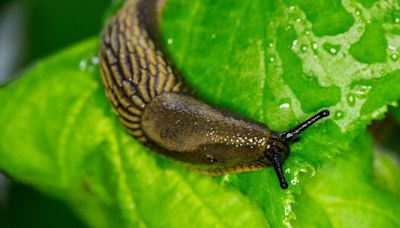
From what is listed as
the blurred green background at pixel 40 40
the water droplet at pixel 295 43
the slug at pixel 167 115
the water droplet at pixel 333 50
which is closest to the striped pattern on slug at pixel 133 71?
the slug at pixel 167 115

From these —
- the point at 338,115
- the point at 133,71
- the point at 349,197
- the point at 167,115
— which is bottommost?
the point at 349,197

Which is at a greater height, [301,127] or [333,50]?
[333,50]

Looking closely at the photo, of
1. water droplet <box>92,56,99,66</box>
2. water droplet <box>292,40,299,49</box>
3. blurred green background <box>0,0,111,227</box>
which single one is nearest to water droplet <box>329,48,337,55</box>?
water droplet <box>292,40,299,49</box>

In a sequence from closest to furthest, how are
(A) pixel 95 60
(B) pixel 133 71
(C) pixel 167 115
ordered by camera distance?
(C) pixel 167 115
(B) pixel 133 71
(A) pixel 95 60

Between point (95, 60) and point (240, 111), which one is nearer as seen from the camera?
point (240, 111)

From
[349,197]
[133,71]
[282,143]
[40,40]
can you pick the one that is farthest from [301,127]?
[40,40]

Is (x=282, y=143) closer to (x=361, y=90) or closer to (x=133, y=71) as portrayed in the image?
(x=361, y=90)

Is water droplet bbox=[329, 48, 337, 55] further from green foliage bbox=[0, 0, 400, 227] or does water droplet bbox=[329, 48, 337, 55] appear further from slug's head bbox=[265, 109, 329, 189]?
slug's head bbox=[265, 109, 329, 189]

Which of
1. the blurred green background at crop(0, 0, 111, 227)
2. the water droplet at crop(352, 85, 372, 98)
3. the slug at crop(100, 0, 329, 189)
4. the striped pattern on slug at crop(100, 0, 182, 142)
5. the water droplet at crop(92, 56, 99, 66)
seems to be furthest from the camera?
the blurred green background at crop(0, 0, 111, 227)
